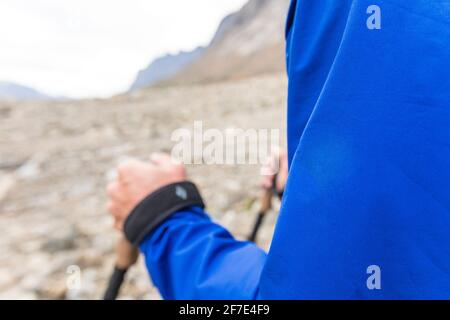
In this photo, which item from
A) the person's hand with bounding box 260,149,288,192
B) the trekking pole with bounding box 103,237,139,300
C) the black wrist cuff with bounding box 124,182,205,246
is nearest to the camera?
the black wrist cuff with bounding box 124,182,205,246

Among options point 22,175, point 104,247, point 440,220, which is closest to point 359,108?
point 440,220

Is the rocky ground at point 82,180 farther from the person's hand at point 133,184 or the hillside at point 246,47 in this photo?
the hillside at point 246,47

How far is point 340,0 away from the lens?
79 cm

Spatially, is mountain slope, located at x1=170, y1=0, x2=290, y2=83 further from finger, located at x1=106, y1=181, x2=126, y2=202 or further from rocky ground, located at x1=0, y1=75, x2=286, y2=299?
finger, located at x1=106, y1=181, x2=126, y2=202

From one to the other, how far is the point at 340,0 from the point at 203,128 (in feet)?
21.4

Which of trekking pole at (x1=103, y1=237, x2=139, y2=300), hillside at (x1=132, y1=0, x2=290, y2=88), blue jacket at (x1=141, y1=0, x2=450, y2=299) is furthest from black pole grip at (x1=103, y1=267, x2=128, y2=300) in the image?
hillside at (x1=132, y1=0, x2=290, y2=88)

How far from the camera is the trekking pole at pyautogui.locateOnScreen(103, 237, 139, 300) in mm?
1515

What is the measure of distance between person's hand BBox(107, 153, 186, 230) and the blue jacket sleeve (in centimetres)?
11

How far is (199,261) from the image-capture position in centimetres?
114

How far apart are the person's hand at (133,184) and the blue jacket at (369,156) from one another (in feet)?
1.86

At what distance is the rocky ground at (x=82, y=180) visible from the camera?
288 centimetres

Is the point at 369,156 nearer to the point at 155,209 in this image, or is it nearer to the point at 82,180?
the point at 155,209

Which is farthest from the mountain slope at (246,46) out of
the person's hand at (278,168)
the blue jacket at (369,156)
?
the blue jacket at (369,156)
